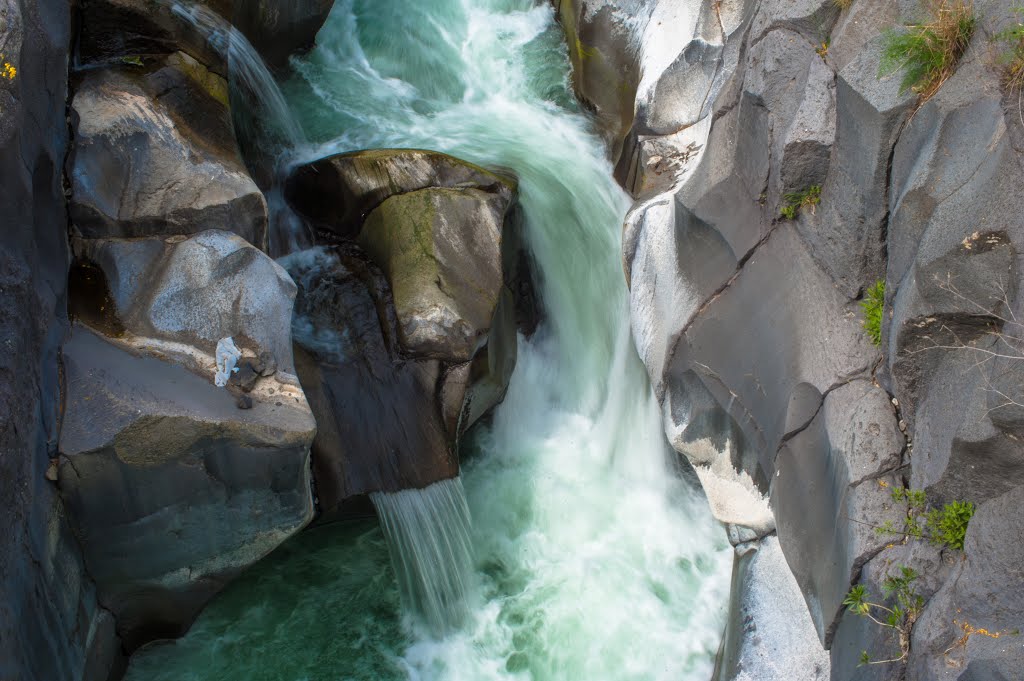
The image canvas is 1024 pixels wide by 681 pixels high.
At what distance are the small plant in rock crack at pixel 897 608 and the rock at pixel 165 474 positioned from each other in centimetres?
317

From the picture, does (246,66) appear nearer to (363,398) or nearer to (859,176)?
(363,398)

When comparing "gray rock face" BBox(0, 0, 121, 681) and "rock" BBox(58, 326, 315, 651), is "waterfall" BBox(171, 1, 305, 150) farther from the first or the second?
"rock" BBox(58, 326, 315, 651)

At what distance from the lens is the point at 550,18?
9594mm

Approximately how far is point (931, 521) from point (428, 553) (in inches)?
131

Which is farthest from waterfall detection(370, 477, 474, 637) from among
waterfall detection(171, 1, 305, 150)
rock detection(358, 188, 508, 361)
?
waterfall detection(171, 1, 305, 150)

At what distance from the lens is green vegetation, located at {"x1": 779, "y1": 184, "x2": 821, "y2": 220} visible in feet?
17.1

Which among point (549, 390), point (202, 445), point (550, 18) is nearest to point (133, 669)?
point (202, 445)

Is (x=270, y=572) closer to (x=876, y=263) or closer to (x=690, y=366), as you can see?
(x=690, y=366)

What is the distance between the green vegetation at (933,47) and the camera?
432cm

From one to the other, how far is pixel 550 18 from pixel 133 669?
24.3ft

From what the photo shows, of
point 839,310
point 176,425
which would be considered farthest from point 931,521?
point 176,425

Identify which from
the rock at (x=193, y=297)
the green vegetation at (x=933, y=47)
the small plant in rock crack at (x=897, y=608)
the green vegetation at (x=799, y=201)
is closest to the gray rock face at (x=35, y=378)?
the rock at (x=193, y=297)

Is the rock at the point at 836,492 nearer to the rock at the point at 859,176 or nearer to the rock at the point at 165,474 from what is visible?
the rock at the point at 859,176

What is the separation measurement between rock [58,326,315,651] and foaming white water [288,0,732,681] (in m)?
1.53
